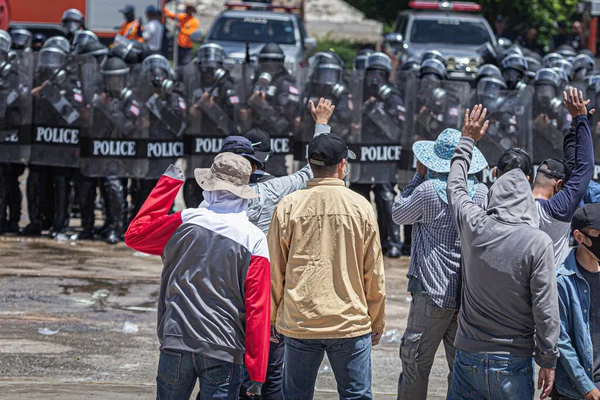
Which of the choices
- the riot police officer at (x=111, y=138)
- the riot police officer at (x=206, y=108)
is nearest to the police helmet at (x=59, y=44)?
the riot police officer at (x=111, y=138)

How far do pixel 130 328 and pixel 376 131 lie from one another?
192 inches

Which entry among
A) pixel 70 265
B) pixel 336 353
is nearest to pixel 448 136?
pixel 336 353

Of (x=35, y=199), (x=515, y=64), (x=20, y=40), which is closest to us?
(x=35, y=199)

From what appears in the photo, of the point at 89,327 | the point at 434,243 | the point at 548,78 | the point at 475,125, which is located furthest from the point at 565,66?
the point at 475,125

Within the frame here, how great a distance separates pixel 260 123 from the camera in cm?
1249

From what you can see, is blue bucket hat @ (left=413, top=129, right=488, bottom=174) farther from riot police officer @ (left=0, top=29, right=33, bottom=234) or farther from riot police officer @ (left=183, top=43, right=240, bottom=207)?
riot police officer @ (left=0, top=29, right=33, bottom=234)

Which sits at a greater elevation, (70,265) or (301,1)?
(301,1)

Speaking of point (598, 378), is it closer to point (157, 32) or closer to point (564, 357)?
point (564, 357)

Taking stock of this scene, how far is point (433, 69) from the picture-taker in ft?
42.9

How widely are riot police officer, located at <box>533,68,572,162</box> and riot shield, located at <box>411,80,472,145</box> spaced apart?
2.70ft

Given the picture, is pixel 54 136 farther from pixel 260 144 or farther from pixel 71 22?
pixel 260 144

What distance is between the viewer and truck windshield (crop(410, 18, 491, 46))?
19.4 meters

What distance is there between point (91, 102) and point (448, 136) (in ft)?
24.4

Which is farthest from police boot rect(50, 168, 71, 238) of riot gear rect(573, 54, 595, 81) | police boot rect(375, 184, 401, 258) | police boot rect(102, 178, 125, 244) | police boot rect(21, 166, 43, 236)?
riot gear rect(573, 54, 595, 81)
